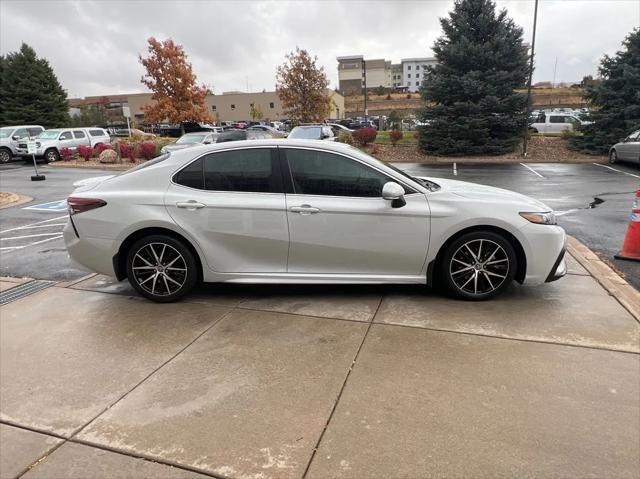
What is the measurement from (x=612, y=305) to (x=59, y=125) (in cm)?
4498

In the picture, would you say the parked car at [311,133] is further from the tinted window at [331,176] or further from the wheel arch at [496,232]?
the wheel arch at [496,232]

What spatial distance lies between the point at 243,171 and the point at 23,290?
301 centimetres

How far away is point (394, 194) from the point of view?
4145mm

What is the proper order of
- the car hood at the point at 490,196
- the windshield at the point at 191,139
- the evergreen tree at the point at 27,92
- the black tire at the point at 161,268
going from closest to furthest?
the car hood at the point at 490,196, the black tire at the point at 161,268, the windshield at the point at 191,139, the evergreen tree at the point at 27,92

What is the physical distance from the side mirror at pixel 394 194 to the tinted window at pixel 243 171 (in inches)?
39.8

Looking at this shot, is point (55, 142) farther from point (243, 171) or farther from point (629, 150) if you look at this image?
point (629, 150)

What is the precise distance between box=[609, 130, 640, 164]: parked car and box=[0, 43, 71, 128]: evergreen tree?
4101 centimetres

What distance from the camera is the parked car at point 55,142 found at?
23625 millimetres

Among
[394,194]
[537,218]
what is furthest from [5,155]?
[537,218]

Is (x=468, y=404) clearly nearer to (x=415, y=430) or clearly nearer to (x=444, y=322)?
(x=415, y=430)

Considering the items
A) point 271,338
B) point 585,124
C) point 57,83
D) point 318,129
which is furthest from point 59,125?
point 271,338

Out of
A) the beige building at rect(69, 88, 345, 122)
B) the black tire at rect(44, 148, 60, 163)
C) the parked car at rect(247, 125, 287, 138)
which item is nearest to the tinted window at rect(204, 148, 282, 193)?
the parked car at rect(247, 125, 287, 138)

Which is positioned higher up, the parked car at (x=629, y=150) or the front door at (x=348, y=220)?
the front door at (x=348, y=220)

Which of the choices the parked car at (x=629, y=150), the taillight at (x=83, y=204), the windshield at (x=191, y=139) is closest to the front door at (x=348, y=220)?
the taillight at (x=83, y=204)
